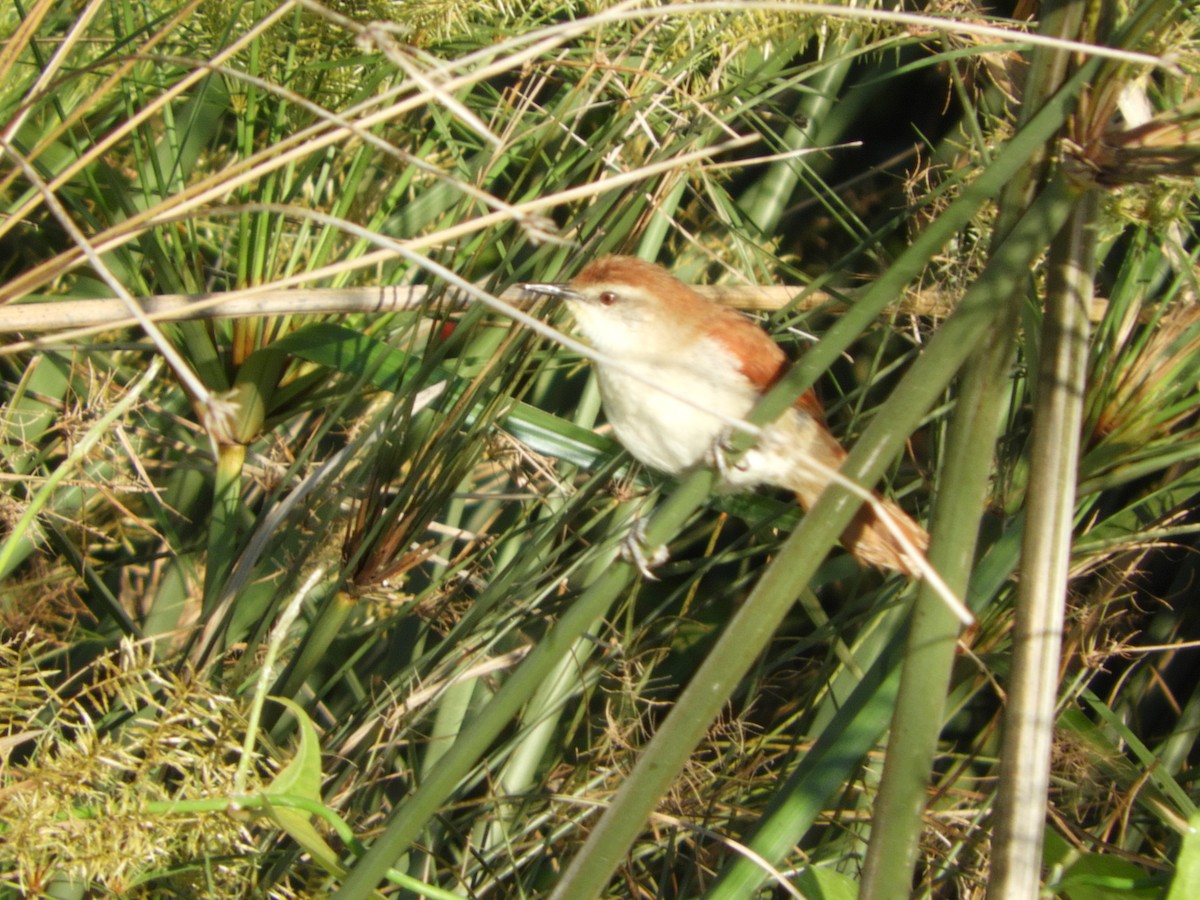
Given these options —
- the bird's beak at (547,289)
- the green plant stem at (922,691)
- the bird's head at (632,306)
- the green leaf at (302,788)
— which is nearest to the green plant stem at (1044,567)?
the green plant stem at (922,691)

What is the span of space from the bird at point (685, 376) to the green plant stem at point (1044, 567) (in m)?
0.81

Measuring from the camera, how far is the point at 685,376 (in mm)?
2227

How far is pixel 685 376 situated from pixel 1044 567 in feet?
3.94

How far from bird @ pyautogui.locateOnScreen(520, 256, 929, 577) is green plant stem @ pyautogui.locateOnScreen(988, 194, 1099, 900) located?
81 cm

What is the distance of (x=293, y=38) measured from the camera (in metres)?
1.87

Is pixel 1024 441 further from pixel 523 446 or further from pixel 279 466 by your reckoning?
pixel 279 466

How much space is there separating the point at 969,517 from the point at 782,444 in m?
0.20

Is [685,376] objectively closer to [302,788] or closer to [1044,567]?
[1044,567]

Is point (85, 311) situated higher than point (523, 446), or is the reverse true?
point (85, 311)

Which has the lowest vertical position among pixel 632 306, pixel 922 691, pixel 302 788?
pixel 302 788

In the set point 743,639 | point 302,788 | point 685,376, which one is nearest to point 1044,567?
point 743,639

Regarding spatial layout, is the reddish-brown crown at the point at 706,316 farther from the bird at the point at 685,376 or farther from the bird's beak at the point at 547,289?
the bird's beak at the point at 547,289

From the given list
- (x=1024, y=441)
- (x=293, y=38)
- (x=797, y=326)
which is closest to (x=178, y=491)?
(x=293, y=38)

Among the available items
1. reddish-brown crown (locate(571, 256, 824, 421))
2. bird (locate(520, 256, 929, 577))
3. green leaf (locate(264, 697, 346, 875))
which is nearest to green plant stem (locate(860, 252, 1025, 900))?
green leaf (locate(264, 697, 346, 875))
